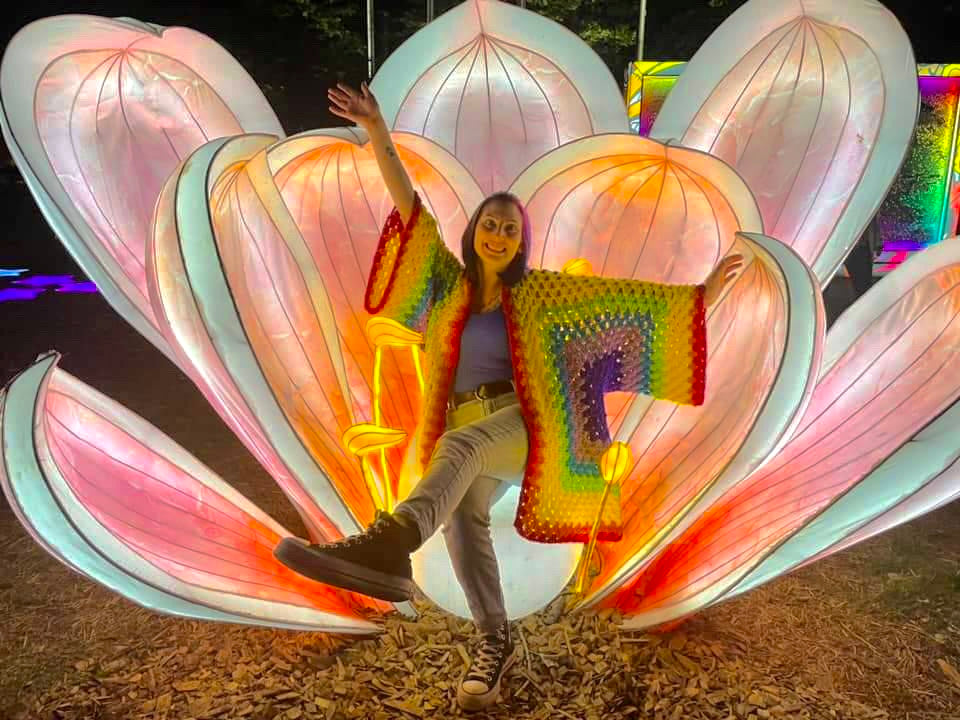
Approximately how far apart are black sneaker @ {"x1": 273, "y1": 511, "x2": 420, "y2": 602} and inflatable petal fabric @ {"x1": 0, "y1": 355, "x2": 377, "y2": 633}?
1.38 feet

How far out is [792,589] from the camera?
324 centimetres

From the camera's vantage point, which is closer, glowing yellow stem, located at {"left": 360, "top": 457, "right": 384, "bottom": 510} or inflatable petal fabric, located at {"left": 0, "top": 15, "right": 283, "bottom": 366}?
inflatable petal fabric, located at {"left": 0, "top": 15, "right": 283, "bottom": 366}

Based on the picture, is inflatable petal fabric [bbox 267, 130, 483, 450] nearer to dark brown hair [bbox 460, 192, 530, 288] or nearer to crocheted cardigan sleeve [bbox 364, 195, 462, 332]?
crocheted cardigan sleeve [bbox 364, 195, 462, 332]

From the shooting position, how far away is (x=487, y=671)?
225cm

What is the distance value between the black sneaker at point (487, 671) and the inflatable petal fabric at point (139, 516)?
0.39 metres

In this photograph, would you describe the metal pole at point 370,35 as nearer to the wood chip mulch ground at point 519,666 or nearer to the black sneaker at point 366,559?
the wood chip mulch ground at point 519,666

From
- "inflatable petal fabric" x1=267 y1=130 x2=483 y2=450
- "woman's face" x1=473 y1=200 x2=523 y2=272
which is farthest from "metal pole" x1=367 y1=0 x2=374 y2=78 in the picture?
"woman's face" x1=473 y1=200 x2=523 y2=272

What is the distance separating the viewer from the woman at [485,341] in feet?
6.89

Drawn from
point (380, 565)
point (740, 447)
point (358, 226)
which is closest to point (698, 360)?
point (740, 447)

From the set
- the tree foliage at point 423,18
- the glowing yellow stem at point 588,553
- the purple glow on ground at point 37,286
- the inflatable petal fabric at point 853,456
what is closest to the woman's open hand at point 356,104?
the glowing yellow stem at point 588,553

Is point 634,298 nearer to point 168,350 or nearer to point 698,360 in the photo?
point 698,360

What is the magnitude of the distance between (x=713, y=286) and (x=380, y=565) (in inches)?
41.2

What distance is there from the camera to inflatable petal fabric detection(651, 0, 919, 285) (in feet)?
7.59

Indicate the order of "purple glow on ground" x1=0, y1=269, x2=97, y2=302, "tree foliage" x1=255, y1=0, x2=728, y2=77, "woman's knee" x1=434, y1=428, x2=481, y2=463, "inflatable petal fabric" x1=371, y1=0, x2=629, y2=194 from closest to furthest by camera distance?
"woman's knee" x1=434, y1=428, x2=481, y2=463 < "inflatable petal fabric" x1=371, y1=0, x2=629, y2=194 < "purple glow on ground" x1=0, y1=269, x2=97, y2=302 < "tree foliage" x1=255, y1=0, x2=728, y2=77
